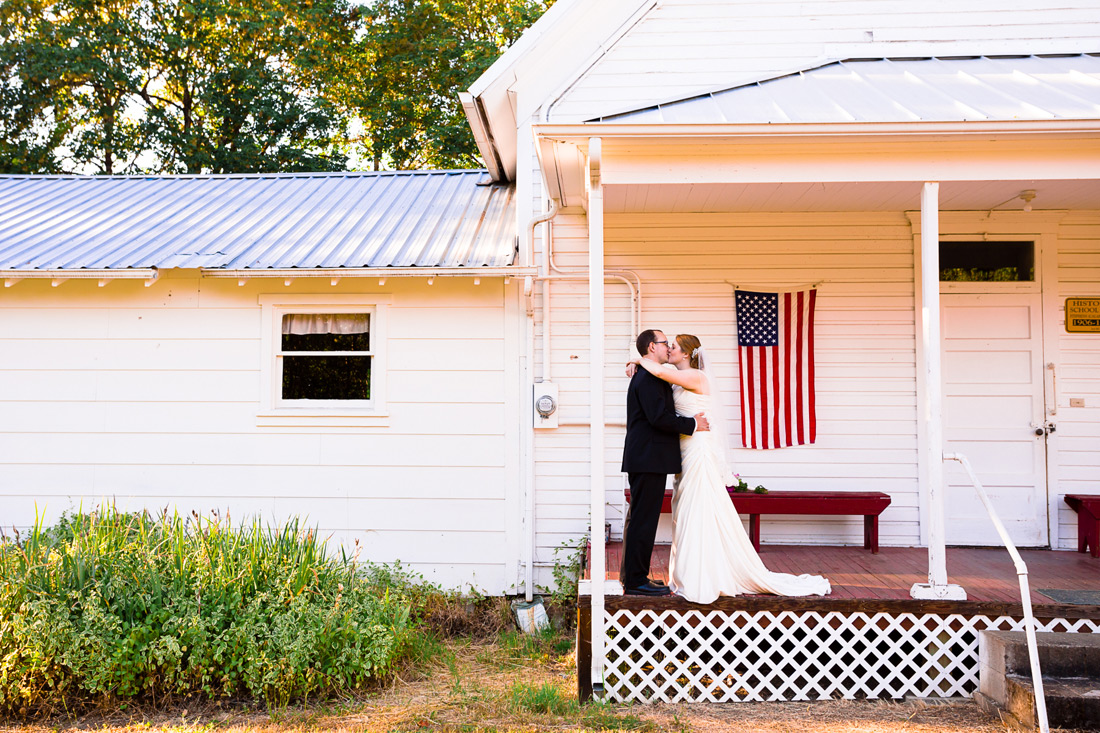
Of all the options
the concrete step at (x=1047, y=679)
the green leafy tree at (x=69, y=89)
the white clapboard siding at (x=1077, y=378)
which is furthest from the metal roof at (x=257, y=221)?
the green leafy tree at (x=69, y=89)

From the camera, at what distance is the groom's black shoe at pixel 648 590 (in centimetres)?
535

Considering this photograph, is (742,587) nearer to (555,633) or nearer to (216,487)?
(555,633)

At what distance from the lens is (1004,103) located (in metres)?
5.61

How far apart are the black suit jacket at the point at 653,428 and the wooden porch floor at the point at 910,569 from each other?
95 cm

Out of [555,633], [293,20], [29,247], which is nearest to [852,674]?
[555,633]

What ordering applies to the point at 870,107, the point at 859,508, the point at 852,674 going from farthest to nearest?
the point at 859,508 < the point at 870,107 < the point at 852,674

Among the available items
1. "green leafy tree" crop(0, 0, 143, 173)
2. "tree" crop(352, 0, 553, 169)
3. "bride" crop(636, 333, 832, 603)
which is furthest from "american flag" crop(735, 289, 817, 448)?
"green leafy tree" crop(0, 0, 143, 173)

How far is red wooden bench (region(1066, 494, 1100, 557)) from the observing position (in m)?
6.73

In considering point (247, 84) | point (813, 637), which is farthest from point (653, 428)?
point (247, 84)

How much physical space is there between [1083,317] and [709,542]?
14.7ft

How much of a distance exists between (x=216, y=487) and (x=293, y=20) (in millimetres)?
18051

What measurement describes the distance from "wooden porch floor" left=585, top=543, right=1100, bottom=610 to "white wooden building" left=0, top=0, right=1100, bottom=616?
315 mm

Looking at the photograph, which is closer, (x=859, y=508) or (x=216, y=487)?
(x=859, y=508)

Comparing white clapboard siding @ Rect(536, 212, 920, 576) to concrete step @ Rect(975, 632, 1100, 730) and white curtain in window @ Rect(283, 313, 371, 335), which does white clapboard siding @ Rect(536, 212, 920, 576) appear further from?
concrete step @ Rect(975, 632, 1100, 730)
